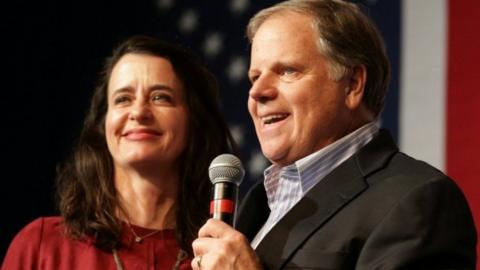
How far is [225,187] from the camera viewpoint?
181cm

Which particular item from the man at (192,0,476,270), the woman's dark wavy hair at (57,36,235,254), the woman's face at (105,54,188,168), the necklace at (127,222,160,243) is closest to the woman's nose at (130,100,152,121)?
the woman's face at (105,54,188,168)

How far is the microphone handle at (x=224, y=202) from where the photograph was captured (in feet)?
5.76

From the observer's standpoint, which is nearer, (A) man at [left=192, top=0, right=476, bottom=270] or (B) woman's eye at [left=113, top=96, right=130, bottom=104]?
(A) man at [left=192, top=0, right=476, bottom=270]

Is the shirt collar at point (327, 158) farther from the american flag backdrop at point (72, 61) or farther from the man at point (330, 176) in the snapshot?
the american flag backdrop at point (72, 61)

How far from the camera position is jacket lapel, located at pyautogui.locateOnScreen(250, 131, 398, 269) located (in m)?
1.76

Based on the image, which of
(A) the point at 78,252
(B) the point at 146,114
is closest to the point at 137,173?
(B) the point at 146,114

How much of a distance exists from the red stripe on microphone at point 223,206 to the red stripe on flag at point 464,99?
1186 mm

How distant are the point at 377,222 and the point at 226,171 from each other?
346 millimetres

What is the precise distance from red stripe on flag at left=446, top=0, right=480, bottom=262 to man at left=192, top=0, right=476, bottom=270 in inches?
32.0

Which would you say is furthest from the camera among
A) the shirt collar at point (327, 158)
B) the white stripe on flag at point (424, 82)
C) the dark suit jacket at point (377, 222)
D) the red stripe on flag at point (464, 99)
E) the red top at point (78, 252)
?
the white stripe on flag at point (424, 82)

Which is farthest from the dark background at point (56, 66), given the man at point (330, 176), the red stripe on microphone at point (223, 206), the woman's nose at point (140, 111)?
the red stripe on microphone at point (223, 206)

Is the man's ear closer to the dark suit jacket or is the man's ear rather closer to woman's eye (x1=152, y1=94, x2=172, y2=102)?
the dark suit jacket

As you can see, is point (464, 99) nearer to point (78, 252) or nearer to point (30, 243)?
point (78, 252)

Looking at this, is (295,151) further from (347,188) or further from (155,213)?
(155,213)
